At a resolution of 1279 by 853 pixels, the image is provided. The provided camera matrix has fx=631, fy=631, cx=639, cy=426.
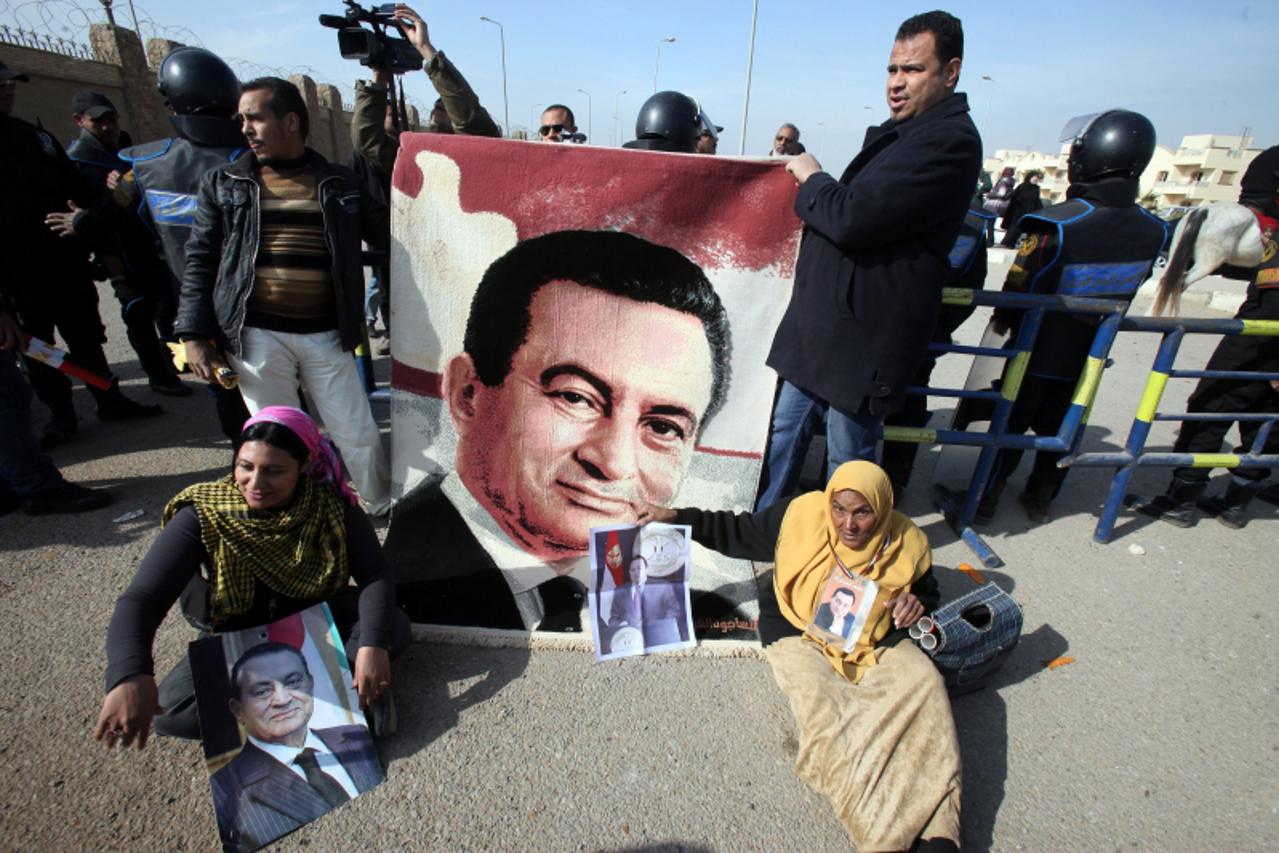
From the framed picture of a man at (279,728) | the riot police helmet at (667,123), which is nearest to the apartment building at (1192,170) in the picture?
the riot police helmet at (667,123)

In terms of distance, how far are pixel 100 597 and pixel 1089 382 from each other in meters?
4.42

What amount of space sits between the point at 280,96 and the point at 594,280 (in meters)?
1.34

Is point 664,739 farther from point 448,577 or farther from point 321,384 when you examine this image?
point 321,384

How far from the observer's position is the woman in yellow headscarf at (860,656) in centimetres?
178

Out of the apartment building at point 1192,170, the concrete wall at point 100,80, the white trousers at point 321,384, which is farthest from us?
the apartment building at point 1192,170

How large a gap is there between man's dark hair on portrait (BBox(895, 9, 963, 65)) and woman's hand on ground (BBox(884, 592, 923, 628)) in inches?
69.8

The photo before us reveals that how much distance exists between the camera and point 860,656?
7.11 feet

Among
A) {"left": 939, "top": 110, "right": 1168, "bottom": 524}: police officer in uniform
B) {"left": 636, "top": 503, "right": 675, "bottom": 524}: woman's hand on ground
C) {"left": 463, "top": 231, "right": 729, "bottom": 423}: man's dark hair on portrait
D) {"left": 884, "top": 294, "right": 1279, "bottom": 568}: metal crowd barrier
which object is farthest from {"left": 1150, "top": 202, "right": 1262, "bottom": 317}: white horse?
{"left": 636, "top": 503, "right": 675, "bottom": 524}: woman's hand on ground

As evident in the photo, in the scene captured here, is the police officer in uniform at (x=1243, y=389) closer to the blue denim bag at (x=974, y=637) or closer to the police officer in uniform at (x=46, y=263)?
the blue denim bag at (x=974, y=637)

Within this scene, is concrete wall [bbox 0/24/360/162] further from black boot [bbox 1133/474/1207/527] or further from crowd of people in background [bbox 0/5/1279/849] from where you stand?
black boot [bbox 1133/474/1207/527]

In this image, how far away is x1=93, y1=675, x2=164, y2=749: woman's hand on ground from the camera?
1.60 metres

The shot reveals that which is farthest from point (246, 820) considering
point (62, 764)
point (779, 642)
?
point (779, 642)

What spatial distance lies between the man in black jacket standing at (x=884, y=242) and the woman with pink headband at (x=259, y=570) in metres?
1.67

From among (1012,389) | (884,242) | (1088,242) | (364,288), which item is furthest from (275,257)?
(1088,242)
